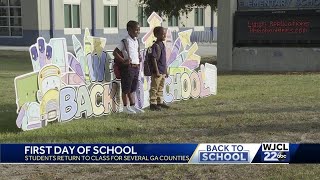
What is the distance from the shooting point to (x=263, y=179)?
570 centimetres

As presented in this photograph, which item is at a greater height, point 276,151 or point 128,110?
point 276,151

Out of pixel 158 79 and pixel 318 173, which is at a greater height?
pixel 158 79

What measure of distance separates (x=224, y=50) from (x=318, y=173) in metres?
14.0

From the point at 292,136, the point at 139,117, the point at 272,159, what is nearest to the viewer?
the point at 272,159

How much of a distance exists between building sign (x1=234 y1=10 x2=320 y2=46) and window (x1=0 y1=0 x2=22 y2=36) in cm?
2134

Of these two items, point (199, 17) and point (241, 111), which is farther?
point (199, 17)

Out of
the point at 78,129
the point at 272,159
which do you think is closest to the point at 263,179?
the point at 272,159

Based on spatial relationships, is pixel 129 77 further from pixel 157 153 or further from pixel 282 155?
pixel 282 155

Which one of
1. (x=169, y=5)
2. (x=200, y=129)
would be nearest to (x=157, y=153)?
(x=200, y=129)

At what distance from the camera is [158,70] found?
10.1m

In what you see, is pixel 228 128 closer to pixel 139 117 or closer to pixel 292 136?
pixel 292 136

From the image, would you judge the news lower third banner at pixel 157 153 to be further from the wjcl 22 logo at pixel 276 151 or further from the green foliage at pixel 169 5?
the green foliage at pixel 169 5

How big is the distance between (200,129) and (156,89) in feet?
7.02

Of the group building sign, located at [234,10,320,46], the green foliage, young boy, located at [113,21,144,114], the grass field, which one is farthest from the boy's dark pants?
the green foliage
